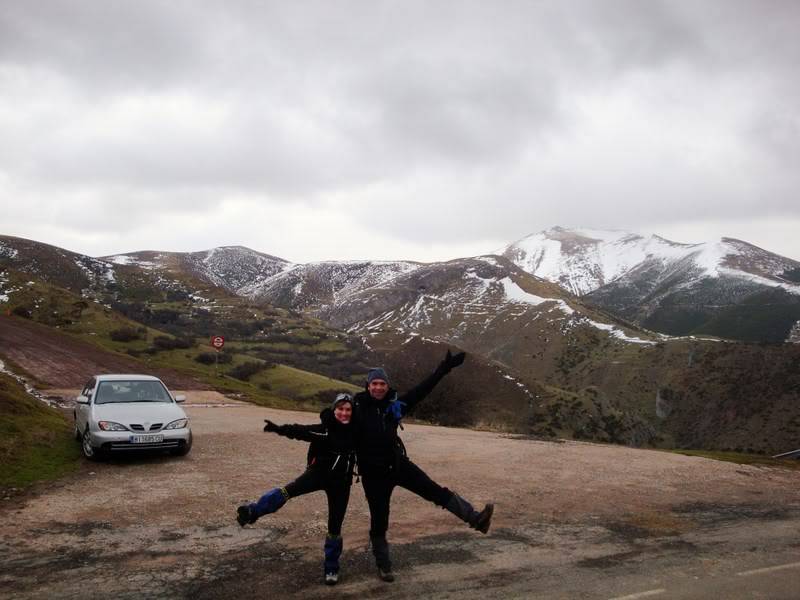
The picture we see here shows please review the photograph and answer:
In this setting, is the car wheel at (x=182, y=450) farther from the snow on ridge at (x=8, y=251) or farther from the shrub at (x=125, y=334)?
the snow on ridge at (x=8, y=251)

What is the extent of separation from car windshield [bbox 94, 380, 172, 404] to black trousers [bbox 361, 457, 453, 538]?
29.6 ft

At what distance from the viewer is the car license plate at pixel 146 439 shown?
38.5ft

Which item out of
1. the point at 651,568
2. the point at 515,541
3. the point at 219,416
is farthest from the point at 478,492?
the point at 219,416

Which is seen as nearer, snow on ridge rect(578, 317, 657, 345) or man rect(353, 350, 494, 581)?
man rect(353, 350, 494, 581)

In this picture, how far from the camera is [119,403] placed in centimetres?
1270

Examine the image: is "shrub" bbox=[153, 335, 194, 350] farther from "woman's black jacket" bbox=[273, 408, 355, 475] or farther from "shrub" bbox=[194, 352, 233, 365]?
"woman's black jacket" bbox=[273, 408, 355, 475]

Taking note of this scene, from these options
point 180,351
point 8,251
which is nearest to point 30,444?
point 180,351

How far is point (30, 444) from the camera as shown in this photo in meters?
12.0

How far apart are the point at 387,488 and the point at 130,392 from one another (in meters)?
9.44

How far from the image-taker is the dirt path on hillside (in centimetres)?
3306

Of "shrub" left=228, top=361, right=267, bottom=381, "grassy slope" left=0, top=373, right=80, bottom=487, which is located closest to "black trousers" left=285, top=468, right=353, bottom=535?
"grassy slope" left=0, top=373, right=80, bottom=487

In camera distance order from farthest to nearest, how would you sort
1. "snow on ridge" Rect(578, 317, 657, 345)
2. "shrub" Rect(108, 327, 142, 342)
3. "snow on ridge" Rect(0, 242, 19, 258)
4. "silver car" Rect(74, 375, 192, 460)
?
"snow on ridge" Rect(0, 242, 19, 258), "snow on ridge" Rect(578, 317, 657, 345), "shrub" Rect(108, 327, 142, 342), "silver car" Rect(74, 375, 192, 460)

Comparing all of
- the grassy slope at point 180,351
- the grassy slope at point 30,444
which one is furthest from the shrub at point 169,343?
the grassy slope at point 30,444

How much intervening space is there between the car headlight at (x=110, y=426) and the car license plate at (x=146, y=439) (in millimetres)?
277
